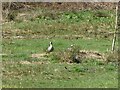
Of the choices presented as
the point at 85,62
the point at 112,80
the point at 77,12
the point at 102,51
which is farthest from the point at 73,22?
the point at 112,80

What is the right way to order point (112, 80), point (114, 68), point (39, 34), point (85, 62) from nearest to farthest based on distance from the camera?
1. point (112, 80)
2. point (114, 68)
3. point (85, 62)
4. point (39, 34)

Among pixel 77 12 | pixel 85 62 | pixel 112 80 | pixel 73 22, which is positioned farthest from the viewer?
pixel 77 12

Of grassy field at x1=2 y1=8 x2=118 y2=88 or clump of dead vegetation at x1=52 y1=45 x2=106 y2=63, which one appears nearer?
grassy field at x1=2 y1=8 x2=118 y2=88

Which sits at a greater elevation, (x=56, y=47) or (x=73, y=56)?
(x=73, y=56)

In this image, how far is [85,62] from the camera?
15.8 meters

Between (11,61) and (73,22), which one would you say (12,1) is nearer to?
(73,22)

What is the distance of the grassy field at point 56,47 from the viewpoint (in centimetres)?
1279

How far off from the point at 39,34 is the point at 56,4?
673 centimetres

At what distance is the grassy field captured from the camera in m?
12.8

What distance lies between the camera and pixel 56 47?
63.7ft

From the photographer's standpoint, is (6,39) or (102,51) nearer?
(102,51)

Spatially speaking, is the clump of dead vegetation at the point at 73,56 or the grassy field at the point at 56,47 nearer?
the grassy field at the point at 56,47

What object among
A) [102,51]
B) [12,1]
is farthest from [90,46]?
[12,1]

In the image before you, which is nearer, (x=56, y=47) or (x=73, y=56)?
(x=73, y=56)
